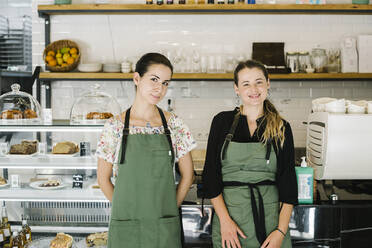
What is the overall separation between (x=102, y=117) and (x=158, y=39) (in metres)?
2.13

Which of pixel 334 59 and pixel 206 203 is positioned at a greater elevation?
Result: pixel 334 59

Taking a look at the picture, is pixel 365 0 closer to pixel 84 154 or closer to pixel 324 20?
pixel 324 20

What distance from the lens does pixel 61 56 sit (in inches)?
162

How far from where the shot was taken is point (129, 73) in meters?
4.01

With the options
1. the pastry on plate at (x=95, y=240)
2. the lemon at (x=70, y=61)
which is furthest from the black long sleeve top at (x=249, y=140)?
the lemon at (x=70, y=61)

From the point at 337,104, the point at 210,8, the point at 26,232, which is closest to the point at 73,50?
the point at 210,8

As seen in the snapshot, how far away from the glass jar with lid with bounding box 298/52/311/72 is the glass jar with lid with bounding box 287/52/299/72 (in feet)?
0.16

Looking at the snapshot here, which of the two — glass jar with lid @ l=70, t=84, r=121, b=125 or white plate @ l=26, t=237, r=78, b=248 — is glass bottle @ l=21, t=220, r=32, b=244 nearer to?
white plate @ l=26, t=237, r=78, b=248

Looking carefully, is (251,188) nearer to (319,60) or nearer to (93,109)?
(93,109)

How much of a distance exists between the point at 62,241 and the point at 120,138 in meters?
0.94

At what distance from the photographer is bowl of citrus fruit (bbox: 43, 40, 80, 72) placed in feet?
13.3

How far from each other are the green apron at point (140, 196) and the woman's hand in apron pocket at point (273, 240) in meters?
0.46

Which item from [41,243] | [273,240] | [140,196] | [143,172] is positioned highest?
[143,172]

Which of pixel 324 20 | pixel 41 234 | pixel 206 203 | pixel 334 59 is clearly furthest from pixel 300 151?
pixel 41 234
